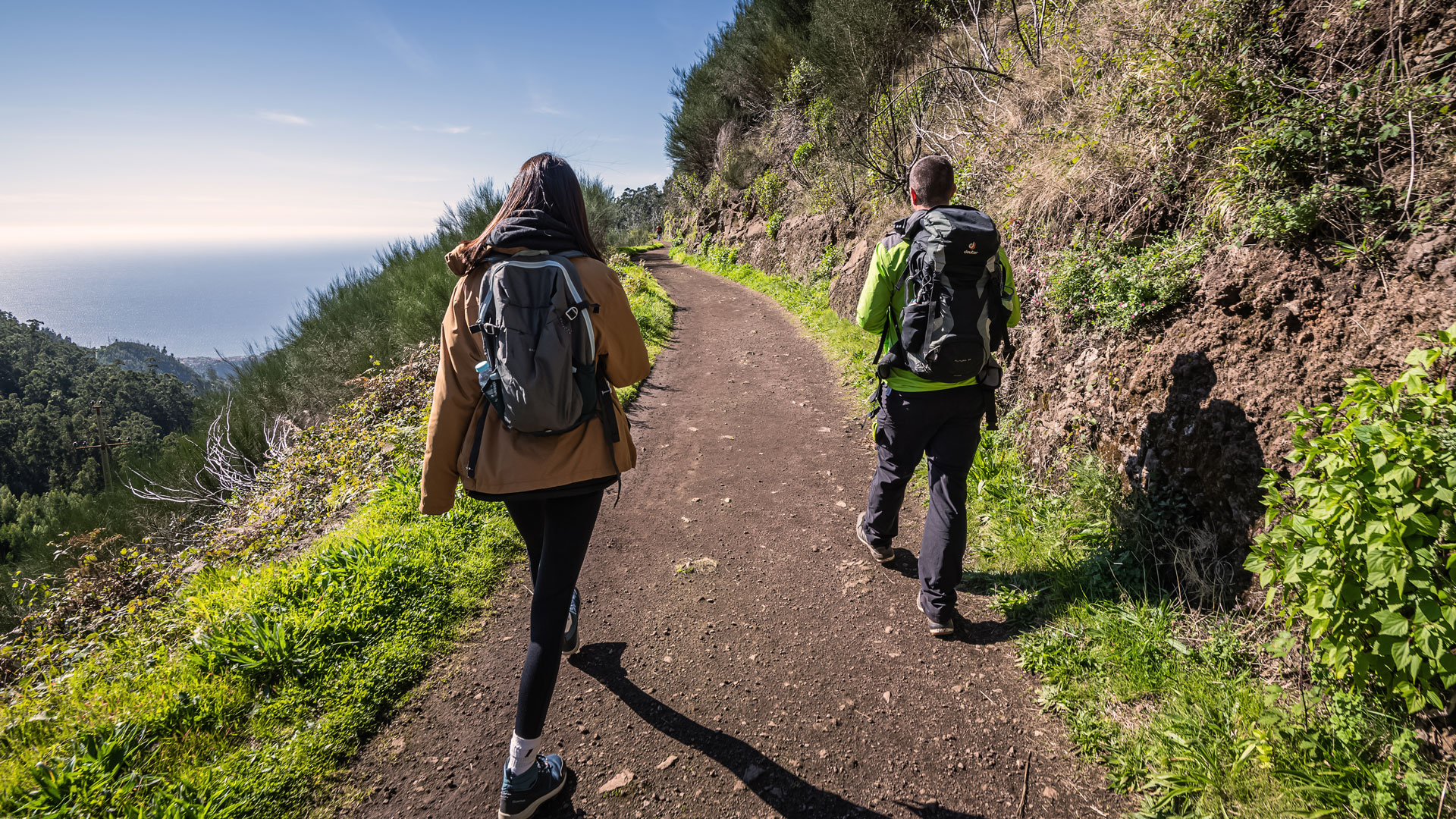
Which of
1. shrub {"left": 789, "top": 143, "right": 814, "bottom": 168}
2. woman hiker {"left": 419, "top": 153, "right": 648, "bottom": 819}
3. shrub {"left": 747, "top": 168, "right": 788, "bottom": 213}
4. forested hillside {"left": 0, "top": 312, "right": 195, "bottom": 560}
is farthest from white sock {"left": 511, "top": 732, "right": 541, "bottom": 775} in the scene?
forested hillside {"left": 0, "top": 312, "right": 195, "bottom": 560}

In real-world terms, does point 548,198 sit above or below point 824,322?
above

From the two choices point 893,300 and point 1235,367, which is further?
point 893,300

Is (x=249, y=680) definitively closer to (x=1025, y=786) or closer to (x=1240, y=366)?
(x=1025, y=786)

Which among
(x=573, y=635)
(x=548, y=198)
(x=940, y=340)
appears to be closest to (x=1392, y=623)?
(x=940, y=340)

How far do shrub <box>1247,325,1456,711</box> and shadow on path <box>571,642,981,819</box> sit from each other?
4.15 ft

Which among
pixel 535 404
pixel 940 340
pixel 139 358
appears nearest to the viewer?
pixel 535 404

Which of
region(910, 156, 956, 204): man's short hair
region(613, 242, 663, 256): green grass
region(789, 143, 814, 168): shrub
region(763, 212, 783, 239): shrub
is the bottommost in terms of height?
region(910, 156, 956, 204): man's short hair

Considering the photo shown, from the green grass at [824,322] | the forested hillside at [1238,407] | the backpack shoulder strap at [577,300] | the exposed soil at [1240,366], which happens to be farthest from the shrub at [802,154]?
the backpack shoulder strap at [577,300]

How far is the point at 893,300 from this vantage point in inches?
112

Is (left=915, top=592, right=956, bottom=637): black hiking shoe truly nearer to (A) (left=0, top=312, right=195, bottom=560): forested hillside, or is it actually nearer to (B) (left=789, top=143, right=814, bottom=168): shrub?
(B) (left=789, top=143, right=814, bottom=168): shrub

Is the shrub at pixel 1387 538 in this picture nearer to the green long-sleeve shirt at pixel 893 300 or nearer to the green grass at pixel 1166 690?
the green grass at pixel 1166 690

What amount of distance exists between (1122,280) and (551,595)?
3550 millimetres

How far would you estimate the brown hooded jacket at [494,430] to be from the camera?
6.33ft

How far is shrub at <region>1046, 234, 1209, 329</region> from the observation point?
3.13 metres
